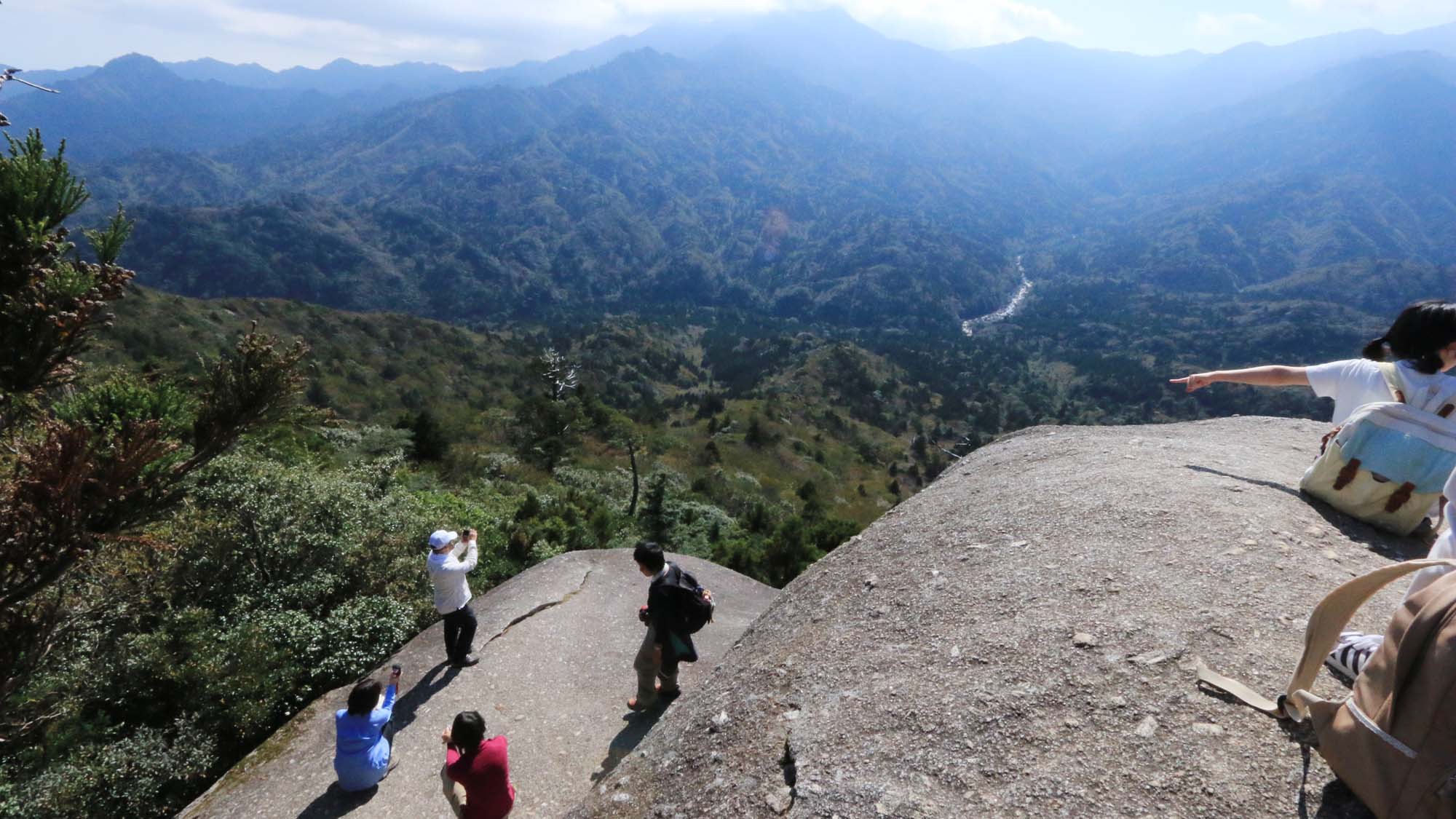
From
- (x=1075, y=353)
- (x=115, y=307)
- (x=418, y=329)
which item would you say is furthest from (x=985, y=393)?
(x=115, y=307)

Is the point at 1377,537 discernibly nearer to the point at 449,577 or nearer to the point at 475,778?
the point at 475,778

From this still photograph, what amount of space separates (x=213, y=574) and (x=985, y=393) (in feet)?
469

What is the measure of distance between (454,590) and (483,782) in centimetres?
356

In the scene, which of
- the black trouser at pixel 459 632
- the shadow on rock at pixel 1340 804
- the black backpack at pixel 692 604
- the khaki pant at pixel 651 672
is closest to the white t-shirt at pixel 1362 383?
the shadow on rock at pixel 1340 804

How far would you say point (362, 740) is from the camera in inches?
256

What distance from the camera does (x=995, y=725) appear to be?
3.81 meters

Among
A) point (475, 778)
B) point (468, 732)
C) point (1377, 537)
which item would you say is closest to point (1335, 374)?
point (1377, 537)

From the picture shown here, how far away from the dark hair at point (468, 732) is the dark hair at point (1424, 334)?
747 cm

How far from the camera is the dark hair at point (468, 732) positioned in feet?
16.5

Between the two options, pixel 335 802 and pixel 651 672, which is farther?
pixel 651 672

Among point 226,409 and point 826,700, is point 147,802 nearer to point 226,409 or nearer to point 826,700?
point 226,409

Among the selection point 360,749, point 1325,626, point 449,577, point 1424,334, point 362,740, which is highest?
point 1424,334

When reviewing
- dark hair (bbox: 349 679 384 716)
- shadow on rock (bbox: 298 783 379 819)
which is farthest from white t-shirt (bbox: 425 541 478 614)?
shadow on rock (bbox: 298 783 379 819)

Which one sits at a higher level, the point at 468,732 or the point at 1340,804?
the point at 1340,804
